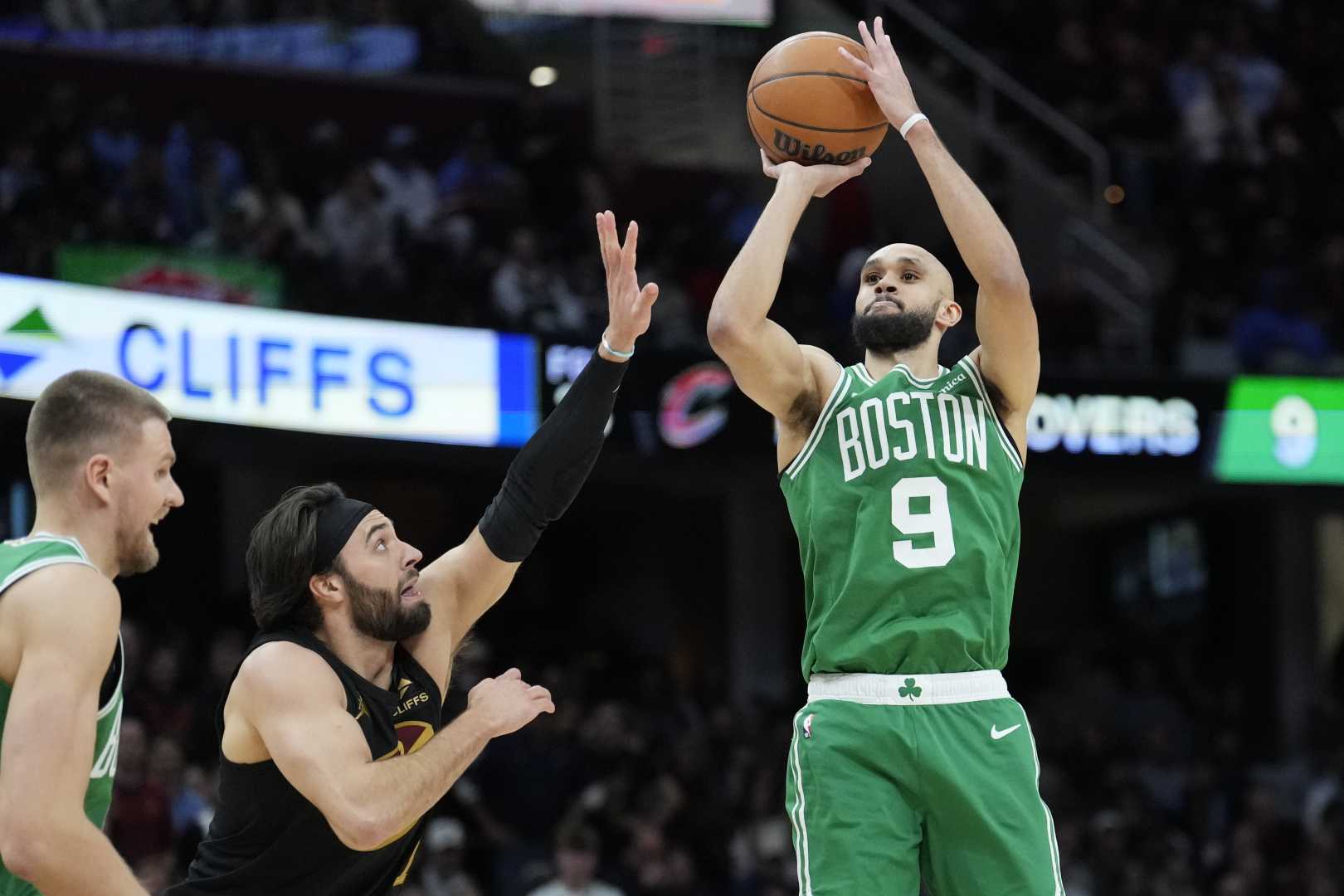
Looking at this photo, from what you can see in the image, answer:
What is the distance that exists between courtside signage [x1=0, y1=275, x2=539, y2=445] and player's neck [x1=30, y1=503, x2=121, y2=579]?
22.1ft

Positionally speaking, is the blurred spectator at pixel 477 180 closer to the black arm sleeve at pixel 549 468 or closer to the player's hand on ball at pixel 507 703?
the black arm sleeve at pixel 549 468

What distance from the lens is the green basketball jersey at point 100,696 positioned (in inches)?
140

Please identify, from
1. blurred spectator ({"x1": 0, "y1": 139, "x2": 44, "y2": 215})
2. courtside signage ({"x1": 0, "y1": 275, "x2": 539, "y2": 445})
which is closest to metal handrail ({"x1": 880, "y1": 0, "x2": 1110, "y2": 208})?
courtside signage ({"x1": 0, "y1": 275, "x2": 539, "y2": 445})

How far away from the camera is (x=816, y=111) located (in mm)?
5035

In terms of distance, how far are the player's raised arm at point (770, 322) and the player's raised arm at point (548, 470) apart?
0.25 m

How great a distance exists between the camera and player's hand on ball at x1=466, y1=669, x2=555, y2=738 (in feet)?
13.5

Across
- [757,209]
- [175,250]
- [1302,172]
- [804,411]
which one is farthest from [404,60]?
[804,411]

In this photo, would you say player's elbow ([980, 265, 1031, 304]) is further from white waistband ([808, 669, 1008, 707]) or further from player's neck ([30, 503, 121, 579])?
player's neck ([30, 503, 121, 579])

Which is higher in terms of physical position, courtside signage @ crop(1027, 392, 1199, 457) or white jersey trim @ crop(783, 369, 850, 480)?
courtside signage @ crop(1027, 392, 1199, 457)

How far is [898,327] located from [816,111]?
64cm

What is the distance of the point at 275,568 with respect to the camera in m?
4.39

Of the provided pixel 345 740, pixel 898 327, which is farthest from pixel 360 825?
pixel 898 327

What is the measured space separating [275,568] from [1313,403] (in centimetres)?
1029

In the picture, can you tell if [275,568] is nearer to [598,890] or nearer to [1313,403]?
[598,890]
